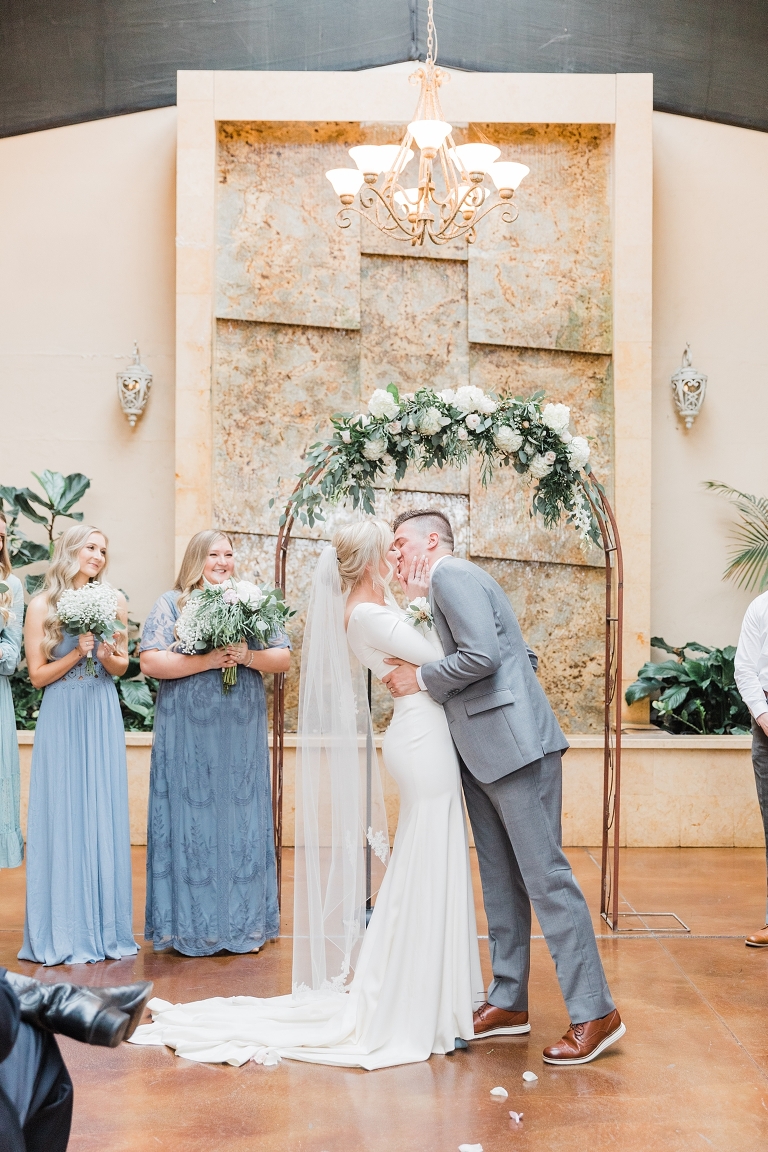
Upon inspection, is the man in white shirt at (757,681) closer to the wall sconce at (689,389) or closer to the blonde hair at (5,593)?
the wall sconce at (689,389)

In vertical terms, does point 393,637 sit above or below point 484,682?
above

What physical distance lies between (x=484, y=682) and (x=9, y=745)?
241cm

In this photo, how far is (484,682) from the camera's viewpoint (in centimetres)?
379

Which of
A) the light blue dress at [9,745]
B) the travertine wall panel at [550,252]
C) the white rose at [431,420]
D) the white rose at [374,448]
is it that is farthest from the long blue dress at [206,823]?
the travertine wall panel at [550,252]

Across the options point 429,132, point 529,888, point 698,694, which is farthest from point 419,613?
point 698,694

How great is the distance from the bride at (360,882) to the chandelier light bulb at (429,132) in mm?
2807

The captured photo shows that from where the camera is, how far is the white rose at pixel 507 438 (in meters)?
4.87

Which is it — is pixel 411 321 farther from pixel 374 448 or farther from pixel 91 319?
pixel 374 448

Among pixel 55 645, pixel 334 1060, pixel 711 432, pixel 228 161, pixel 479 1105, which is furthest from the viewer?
pixel 711 432

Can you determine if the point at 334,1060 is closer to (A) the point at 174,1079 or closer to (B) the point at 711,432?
(A) the point at 174,1079

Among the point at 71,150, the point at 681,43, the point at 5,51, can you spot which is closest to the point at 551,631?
the point at 681,43

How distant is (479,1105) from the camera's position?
11.0ft

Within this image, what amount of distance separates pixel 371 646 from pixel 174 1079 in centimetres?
164

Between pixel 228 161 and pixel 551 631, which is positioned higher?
pixel 228 161
